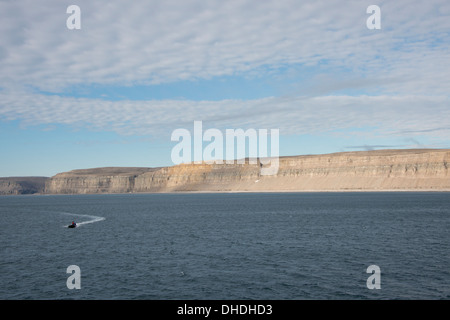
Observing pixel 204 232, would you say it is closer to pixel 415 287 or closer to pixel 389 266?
pixel 389 266

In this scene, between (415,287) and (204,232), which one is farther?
A: (204,232)

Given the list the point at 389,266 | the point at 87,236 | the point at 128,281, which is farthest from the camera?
the point at 87,236

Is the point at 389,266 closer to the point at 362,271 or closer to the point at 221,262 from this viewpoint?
the point at 362,271

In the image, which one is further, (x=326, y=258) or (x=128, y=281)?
(x=326, y=258)
